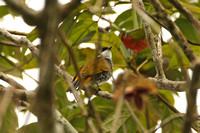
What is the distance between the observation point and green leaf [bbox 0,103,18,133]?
1.93 metres

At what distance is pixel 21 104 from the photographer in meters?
2.56

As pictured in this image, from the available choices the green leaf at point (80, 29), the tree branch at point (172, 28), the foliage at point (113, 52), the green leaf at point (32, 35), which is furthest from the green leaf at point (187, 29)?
the tree branch at point (172, 28)

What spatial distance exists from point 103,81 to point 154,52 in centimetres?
133

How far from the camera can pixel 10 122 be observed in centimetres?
199

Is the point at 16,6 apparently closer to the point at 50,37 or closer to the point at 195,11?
the point at 50,37

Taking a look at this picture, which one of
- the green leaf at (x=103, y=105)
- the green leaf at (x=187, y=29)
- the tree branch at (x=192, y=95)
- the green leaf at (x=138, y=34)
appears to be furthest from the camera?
the green leaf at (x=103, y=105)

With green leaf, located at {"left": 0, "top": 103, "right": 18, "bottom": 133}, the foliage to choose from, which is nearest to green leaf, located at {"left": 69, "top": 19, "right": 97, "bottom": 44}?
the foliage

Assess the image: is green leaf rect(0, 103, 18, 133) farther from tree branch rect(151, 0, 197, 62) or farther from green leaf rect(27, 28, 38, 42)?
tree branch rect(151, 0, 197, 62)

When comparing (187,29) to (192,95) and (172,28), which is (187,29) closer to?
(172,28)

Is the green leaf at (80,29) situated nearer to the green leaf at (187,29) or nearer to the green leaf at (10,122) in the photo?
the green leaf at (187,29)

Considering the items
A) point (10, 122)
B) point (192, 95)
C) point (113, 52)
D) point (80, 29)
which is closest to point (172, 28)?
point (192, 95)

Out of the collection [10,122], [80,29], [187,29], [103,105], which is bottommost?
[103,105]

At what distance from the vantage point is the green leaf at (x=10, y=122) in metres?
1.93

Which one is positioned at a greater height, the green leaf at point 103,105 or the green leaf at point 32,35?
the green leaf at point 32,35
